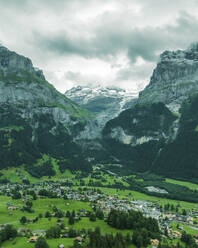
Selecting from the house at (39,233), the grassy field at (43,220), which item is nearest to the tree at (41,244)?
the grassy field at (43,220)

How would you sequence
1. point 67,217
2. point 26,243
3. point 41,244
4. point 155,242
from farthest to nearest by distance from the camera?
point 67,217
point 155,242
point 26,243
point 41,244

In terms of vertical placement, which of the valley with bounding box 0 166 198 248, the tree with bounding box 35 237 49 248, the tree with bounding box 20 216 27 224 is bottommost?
the valley with bounding box 0 166 198 248

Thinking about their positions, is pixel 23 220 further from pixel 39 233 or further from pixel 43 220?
pixel 39 233

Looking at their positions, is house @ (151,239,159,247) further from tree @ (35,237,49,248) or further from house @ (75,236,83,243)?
tree @ (35,237,49,248)

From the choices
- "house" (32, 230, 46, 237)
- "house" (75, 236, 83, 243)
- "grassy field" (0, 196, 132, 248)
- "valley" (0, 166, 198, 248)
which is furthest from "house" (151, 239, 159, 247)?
"house" (32, 230, 46, 237)

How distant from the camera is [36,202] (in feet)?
383

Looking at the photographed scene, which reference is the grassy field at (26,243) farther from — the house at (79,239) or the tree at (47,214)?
the tree at (47,214)

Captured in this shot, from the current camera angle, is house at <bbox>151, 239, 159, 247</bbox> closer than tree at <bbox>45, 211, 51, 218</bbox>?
Yes

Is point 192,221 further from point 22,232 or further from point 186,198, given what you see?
point 22,232

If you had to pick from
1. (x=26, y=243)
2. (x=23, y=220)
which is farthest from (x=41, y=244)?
(x=23, y=220)

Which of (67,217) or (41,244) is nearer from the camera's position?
(41,244)


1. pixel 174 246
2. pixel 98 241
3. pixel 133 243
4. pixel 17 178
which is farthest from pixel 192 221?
pixel 17 178

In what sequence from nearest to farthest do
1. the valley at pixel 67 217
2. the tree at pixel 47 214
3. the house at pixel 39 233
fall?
1. the house at pixel 39 233
2. the valley at pixel 67 217
3. the tree at pixel 47 214

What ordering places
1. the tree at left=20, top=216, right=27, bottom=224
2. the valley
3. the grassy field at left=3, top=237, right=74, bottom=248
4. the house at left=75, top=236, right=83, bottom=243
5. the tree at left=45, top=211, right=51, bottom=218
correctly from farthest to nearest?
the tree at left=45, top=211, right=51, bottom=218, the tree at left=20, top=216, right=27, bottom=224, the valley, the house at left=75, top=236, right=83, bottom=243, the grassy field at left=3, top=237, right=74, bottom=248
